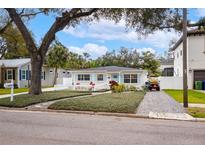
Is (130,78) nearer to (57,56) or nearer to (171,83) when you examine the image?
(171,83)

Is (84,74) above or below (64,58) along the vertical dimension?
below

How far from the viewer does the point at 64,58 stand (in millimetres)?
41594

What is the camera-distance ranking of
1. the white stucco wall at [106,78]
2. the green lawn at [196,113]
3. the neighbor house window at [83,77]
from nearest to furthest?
the green lawn at [196,113]
the white stucco wall at [106,78]
the neighbor house window at [83,77]

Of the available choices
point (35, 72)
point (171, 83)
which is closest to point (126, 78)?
point (171, 83)

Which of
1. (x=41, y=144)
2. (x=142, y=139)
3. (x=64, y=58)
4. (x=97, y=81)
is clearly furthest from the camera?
(x=64, y=58)

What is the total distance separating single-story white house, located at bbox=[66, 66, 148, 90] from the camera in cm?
3120

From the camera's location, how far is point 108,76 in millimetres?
32656

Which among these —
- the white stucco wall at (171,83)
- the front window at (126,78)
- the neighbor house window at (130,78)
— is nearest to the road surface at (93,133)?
the white stucco wall at (171,83)

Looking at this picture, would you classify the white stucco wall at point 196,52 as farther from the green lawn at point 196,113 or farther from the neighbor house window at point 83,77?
the green lawn at point 196,113

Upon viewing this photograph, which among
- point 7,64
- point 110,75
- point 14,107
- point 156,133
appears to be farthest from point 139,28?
point 7,64

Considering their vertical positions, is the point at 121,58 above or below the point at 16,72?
above

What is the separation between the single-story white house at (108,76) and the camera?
31200mm
